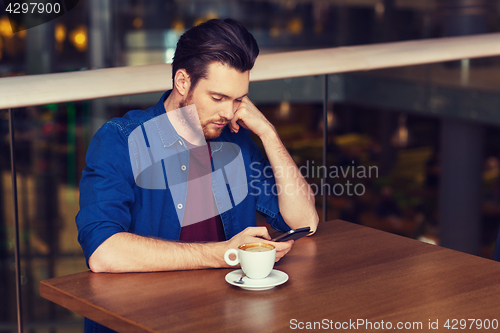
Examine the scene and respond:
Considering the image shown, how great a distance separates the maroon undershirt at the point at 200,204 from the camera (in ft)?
4.76

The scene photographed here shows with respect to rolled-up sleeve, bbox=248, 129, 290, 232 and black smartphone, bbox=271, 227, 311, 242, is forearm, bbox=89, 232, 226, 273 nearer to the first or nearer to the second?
black smartphone, bbox=271, 227, 311, 242

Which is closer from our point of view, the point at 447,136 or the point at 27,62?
the point at 447,136

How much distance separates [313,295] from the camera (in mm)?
1010

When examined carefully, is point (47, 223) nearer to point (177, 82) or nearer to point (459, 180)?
point (459, 180)

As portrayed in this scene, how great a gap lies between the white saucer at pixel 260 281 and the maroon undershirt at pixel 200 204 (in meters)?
0.36

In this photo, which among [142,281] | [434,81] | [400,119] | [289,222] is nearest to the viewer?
[142,281]

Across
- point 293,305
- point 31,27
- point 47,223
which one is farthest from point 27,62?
point 293,305

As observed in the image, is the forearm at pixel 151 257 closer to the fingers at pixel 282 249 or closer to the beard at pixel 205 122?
the fingers at pixel 282 249

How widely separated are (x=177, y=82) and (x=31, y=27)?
8.58 m

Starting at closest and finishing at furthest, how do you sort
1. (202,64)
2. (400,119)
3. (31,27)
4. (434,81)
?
(202,64), (434,81), (31,27), (400,119)

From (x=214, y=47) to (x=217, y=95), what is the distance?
0.11 m

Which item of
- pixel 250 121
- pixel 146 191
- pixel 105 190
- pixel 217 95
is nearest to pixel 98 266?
pixel 105 190

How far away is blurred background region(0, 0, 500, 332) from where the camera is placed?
7957 mm

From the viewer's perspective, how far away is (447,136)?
7.78m
